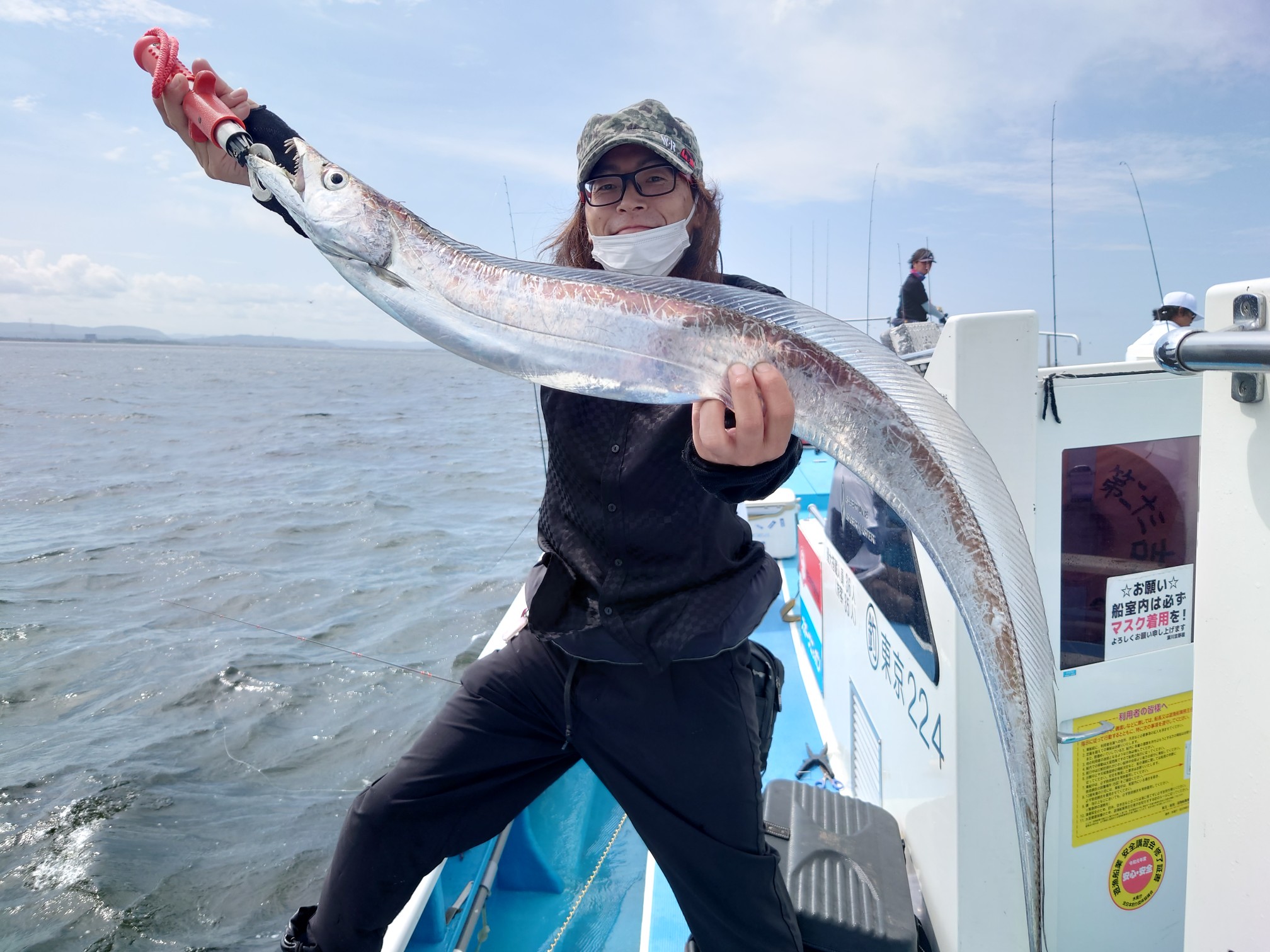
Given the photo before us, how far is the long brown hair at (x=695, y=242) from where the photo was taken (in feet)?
7.38

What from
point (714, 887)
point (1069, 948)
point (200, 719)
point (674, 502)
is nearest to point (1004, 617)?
point (674, 502)

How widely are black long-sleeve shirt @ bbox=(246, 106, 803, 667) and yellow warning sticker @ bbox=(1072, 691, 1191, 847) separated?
1.15 metres

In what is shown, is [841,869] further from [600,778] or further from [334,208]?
[334,208]

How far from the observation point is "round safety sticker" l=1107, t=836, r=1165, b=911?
7.30ft

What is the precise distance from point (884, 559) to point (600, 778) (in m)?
1.43

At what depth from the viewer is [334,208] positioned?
169cm

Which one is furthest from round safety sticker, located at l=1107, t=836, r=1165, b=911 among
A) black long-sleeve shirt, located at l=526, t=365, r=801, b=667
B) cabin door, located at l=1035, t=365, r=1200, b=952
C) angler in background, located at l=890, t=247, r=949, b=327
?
angler in background, located at l=890, t=247, r=949, b=327

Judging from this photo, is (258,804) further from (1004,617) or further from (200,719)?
(1004,617)

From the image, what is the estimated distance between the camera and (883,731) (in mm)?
2811

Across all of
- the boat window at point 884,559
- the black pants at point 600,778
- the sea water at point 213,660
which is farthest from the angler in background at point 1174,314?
the sea water at point 213,660

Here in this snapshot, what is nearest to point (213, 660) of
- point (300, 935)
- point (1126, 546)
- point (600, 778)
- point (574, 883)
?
point (574, 883)

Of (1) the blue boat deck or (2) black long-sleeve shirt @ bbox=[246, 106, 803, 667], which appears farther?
(1) the blue boat deck

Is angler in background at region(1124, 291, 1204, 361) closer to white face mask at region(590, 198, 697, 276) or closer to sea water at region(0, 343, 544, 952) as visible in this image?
white face mask at region(590, 198, 697, 276)

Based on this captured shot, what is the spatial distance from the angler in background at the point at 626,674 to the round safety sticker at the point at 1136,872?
115cm
